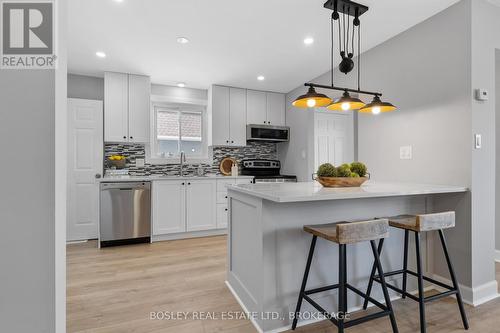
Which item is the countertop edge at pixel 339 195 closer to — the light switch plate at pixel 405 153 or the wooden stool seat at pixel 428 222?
the wooden stool seat at pixel 428 222

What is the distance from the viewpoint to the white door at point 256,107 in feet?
15.2

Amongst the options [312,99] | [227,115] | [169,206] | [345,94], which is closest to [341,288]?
[312,99]

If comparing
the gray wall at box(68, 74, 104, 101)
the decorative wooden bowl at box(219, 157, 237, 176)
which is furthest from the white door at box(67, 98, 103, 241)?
the decorative wooden bowl at box(219, 157, 237, 176)

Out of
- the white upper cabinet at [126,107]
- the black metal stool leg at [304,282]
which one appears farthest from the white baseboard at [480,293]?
the white upper cabinet at [126,107]

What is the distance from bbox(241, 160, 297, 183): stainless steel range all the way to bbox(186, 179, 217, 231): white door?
0.81 metres

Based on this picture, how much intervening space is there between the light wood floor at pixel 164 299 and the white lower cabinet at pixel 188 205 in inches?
25.5

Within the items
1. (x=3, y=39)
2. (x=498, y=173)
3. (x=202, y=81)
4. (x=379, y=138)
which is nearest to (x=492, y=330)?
(x=379, y=138)

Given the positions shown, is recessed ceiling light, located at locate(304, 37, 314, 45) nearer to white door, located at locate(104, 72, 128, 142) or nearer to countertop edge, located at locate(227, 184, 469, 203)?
countertop edge, located at locate(227, 184, 469, 203)

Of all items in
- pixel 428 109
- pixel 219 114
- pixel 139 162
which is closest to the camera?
pixel 428 109

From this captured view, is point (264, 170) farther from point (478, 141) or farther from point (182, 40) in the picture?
point (478, 141)

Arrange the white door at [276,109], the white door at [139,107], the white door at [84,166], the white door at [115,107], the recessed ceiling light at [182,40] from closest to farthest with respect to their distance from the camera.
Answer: the recessed ceiling light at [182,40], the white door at [84,166], the white door at [115,107], the white door at [139,107], the white door at [276,109]

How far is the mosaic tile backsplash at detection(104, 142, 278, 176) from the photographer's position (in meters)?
4.08

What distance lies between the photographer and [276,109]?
4859 mm

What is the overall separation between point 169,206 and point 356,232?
2997 mm
